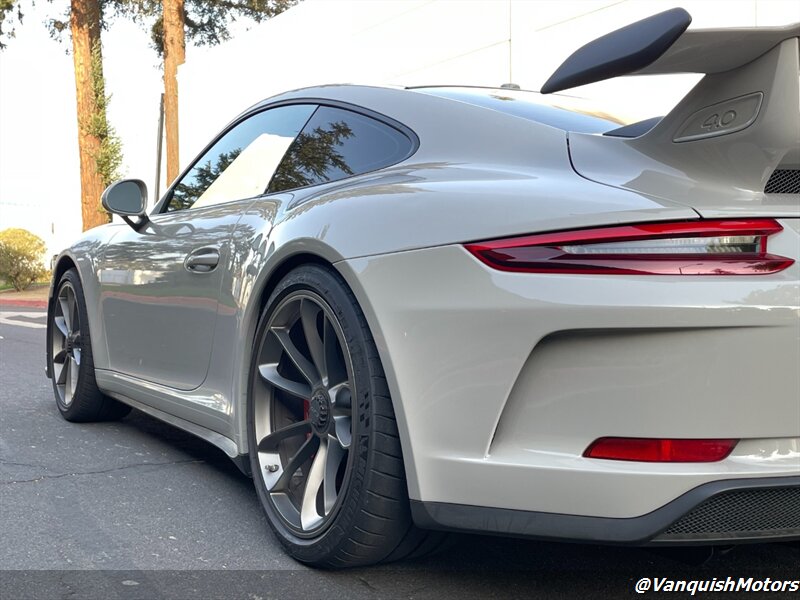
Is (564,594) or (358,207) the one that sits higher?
(358,207)

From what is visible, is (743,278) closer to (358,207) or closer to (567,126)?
(567,126)

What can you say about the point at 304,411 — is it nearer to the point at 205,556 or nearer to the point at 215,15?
the point at 205,556

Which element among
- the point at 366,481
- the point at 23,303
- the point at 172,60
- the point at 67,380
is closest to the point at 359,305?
the point at 366,481

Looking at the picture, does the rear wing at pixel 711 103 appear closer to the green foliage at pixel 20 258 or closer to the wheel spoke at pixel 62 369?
the wheel spoke at pixel 62 369

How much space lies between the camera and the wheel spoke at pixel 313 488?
2623 millimetres

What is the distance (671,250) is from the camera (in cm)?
192

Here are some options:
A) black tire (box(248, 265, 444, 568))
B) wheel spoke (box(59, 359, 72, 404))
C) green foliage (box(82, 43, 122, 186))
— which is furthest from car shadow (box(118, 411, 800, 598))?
green foliage (box(82, 43, 122, 186))

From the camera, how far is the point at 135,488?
3461 millimetres

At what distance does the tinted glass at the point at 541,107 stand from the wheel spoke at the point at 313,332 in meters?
0.76

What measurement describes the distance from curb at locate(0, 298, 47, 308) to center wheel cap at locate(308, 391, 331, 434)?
16930 mm

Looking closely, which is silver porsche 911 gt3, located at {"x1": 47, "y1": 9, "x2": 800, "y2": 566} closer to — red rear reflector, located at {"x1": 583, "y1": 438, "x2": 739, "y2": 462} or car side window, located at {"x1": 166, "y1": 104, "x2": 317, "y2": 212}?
red rear reflector, located at {"x1": 583, "y1": 438, "x2": 739, "y2": 462}

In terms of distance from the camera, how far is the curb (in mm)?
18625

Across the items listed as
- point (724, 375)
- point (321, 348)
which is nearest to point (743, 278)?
point (724, 375)

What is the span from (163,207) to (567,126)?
2169mm
